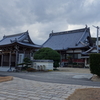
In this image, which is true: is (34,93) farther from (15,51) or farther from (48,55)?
(15,51)

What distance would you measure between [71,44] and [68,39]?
11.1 feet

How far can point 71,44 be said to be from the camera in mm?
35125

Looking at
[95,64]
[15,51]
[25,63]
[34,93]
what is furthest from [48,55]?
[34,93]

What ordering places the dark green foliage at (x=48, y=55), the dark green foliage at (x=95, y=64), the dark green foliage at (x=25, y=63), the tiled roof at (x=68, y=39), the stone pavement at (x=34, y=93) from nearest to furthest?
the stone pavement at (x=34, y=93)
the dark green foliage at (x=95, y=64)
the dark green foliage at (x=25, y=63)
the dark green foliage at (x=48, y=55)
the tiled roof at (x=68, y=39)

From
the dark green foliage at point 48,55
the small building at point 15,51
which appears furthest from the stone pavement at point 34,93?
the small building at point 15,51

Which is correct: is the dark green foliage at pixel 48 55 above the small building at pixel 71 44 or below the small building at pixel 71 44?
below

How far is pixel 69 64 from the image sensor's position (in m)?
31.5

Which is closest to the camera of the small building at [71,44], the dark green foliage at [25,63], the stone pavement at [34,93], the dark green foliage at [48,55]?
the stone pavement at [34,93]

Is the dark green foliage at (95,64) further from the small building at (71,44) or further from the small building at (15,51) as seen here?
the small building at (71,44)

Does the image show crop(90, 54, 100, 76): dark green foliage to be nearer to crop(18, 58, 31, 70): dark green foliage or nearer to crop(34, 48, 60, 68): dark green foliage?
crop(34, 48, 60, 68): dark green foliage

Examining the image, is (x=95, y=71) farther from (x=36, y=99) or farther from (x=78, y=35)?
(x=78, y=35)

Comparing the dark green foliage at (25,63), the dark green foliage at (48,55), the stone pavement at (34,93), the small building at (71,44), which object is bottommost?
the stone pavement at (34,93)

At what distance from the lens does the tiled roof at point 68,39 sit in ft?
112

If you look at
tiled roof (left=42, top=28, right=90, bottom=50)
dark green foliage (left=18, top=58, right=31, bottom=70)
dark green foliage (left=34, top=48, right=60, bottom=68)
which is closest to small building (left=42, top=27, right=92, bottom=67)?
tiled roof (left=42, top=28, right=90, bottom=50)
